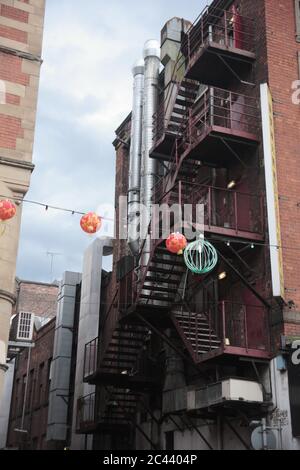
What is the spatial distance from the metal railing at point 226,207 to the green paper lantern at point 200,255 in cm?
72

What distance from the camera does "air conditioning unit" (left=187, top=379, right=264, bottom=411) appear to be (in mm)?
15266

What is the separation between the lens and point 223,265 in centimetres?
1894

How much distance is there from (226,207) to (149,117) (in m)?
7.10

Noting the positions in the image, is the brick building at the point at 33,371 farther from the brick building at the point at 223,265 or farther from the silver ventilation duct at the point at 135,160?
the brick building at the point at 223,265

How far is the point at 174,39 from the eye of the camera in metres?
25.2

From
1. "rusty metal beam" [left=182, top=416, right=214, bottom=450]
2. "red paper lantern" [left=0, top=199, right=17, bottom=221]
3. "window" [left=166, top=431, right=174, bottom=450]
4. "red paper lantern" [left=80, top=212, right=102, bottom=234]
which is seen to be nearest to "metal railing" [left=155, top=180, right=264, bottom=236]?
"red paper lantern" [left=80, top=212, right=102, bottom=234]

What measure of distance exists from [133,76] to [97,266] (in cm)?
865

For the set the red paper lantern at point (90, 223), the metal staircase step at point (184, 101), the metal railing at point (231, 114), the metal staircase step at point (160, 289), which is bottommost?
the red paper lantern at point (90, 223)

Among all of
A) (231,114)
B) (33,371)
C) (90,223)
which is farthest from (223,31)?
(33,371)

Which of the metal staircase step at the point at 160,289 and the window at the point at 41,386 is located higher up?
the window at the point at 41,386

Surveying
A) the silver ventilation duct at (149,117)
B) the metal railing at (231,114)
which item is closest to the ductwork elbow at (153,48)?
the silver ventilation duct at (149,117)

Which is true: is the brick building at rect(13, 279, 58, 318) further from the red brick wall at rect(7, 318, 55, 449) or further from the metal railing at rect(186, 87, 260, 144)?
the metal railing at rect(186, 87, 260, 144)

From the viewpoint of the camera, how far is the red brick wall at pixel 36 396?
Result: 3262cm

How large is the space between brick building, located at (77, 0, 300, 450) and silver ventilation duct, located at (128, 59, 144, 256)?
188 mm
